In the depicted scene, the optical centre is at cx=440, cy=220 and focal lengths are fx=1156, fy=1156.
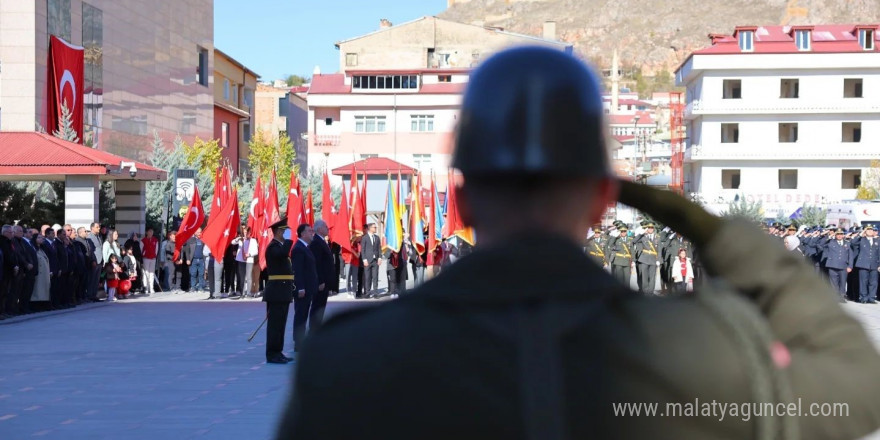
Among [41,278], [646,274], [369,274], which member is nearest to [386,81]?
[369,274]

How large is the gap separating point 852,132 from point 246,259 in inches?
2187

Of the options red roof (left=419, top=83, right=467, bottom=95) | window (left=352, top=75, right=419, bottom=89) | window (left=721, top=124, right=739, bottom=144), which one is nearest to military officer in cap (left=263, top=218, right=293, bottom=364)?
red roof (left=419, top=83, right=467, bottom=95)

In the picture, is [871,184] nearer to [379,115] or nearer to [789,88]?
[789,88]

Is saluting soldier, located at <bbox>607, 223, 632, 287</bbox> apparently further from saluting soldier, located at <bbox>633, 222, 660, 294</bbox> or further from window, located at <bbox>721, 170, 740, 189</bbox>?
window, located at <bbox>721, 170, 740, 189</bbox>

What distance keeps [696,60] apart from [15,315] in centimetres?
5951

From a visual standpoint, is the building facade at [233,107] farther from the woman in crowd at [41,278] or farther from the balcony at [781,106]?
the woman in crowd at [41,278]

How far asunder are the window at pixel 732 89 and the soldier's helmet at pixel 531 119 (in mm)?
76518

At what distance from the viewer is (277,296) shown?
15.0 meters

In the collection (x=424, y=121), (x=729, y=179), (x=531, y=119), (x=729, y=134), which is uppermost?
(x=424, y=121)

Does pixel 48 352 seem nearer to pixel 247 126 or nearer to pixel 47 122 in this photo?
pixel 47 122

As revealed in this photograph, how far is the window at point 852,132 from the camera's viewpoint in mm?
74531

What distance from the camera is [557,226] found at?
5.39 feet

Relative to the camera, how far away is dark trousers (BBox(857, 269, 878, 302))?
2964 cm

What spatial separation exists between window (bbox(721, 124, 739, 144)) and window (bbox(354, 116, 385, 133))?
73.9 ft
